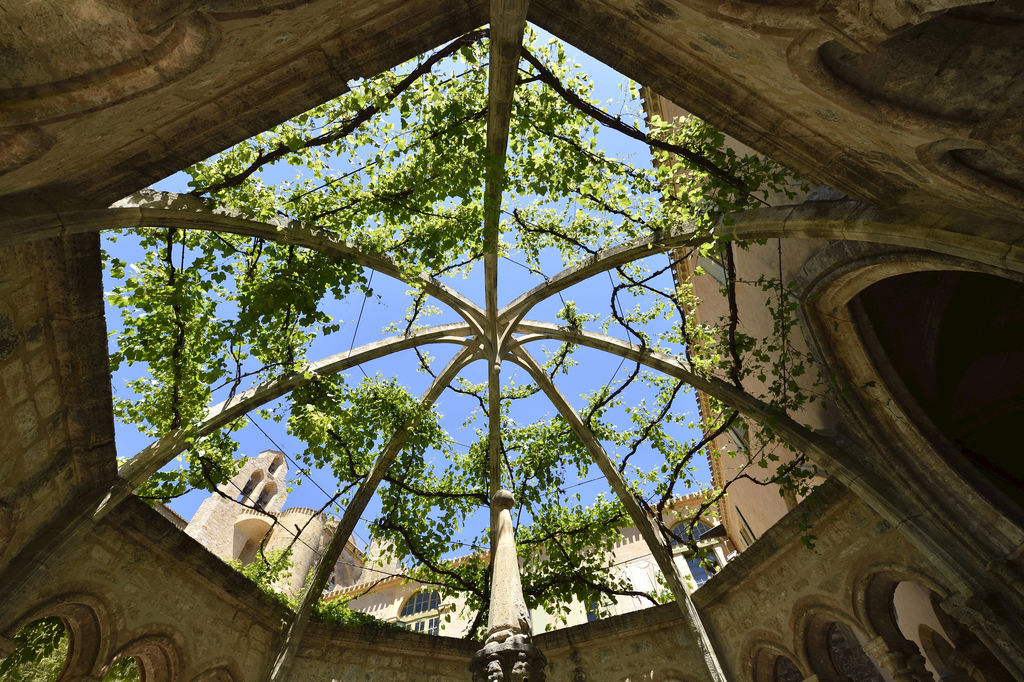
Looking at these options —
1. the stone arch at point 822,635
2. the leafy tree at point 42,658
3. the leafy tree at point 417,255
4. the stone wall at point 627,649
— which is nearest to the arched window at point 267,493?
the leafy tree at point 42,658

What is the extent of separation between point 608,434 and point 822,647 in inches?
193

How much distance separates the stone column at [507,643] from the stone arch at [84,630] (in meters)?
5.30

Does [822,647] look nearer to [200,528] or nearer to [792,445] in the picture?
[792,445]

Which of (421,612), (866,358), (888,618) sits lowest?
(888,618)

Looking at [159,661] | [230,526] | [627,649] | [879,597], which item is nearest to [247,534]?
Result: [230,526]

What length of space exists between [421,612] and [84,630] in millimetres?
15691

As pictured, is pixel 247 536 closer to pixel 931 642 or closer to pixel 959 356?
pixel 931 642

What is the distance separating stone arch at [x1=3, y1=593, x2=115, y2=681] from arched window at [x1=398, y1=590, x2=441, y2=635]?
14.1m

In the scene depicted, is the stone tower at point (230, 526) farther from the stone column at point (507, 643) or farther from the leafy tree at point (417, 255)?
the stone column at point (507, 643)

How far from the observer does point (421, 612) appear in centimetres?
2109

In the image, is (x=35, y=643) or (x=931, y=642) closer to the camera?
(x=35, y=643)

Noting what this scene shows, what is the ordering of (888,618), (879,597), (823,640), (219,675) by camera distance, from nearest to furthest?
1. (888,618)
2. (879,597)
3. (219,675)
4. (823,640)

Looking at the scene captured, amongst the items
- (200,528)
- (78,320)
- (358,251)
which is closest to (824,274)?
(358,251)

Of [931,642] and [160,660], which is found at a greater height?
[931,642]
